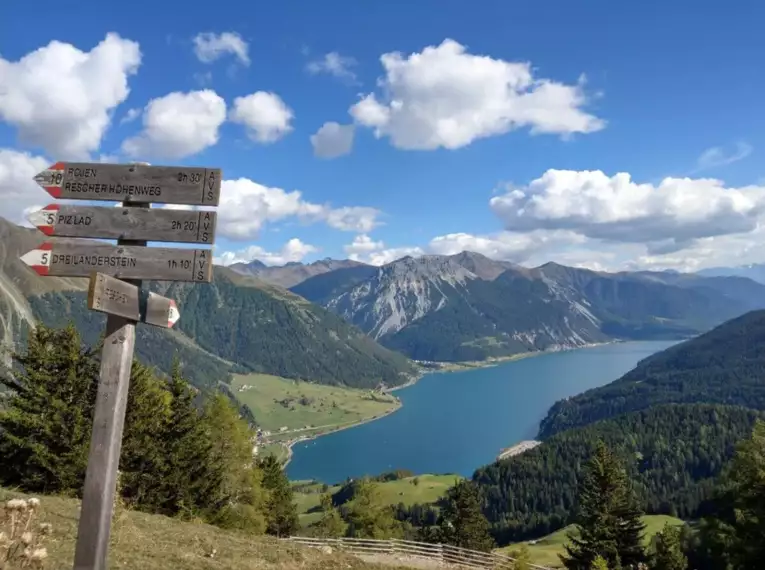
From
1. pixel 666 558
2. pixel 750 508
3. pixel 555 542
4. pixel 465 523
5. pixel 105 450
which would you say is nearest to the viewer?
pixel 105 450

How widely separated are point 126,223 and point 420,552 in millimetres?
27720

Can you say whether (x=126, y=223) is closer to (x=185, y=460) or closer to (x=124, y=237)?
(x=124, y=237)

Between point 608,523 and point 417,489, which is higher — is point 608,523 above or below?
above

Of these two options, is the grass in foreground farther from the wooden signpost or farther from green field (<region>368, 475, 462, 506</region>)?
green field (<region>368, 475, 462, 506</region>)

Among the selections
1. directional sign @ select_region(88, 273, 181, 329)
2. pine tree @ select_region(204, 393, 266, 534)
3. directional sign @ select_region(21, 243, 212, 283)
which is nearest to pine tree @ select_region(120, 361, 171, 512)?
pine tree @ select_region(204, 393, 266, 534)

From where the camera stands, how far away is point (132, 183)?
329 inches

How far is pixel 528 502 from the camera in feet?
629

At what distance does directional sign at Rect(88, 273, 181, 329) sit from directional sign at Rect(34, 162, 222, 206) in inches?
59.5

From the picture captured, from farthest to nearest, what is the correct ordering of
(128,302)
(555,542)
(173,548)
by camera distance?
(555,542) < (173,548) < (128,302)

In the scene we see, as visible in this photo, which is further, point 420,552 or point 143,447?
point 143,447

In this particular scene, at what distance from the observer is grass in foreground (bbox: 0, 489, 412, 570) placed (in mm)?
14547

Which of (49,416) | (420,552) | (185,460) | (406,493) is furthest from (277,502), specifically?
(406,493)

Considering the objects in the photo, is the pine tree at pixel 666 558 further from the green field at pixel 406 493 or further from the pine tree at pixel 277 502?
the green field at pixel 406 493

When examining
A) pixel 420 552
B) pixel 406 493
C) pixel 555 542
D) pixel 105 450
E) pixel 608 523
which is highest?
pixel 105 450
